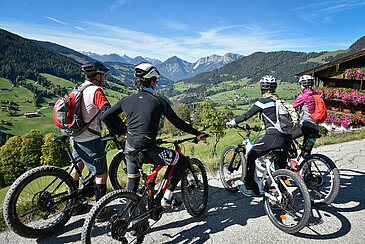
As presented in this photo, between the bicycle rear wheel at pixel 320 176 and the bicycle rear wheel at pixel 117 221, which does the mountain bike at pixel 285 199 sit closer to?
the bicycle rear wheel at pixel 320 176

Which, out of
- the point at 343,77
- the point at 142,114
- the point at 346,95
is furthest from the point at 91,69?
the point at 343,77

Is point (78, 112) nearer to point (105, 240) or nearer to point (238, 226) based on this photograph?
point (105, 240)

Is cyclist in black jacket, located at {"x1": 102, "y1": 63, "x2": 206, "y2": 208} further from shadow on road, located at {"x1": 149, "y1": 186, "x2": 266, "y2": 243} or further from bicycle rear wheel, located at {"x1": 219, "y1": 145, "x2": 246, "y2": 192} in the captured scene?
bicycle rear wheel, located at {"x1": 219, "y1": 145, "x2": 246, "y2": 192}

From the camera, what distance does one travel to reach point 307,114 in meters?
4.70

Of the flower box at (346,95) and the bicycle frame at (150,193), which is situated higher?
the flower box at (346,95)

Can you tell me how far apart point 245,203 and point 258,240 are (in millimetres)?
1110

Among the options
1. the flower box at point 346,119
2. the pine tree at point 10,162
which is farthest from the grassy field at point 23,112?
the flower box at point 346,119

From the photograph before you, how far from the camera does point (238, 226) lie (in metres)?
3.50

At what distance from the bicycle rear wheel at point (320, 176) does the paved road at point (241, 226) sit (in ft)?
0.92

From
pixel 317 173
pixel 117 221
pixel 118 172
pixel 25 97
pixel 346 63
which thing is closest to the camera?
pixel 117 221

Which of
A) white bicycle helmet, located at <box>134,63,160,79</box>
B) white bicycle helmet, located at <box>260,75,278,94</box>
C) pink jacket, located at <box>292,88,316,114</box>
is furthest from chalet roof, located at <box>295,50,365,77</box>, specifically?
white bicycle helmet, located at <box>134,63,160,79</box>

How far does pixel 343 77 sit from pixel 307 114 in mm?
23629

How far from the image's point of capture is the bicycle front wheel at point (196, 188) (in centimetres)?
389

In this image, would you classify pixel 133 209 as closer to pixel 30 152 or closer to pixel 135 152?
pixel 135 152
